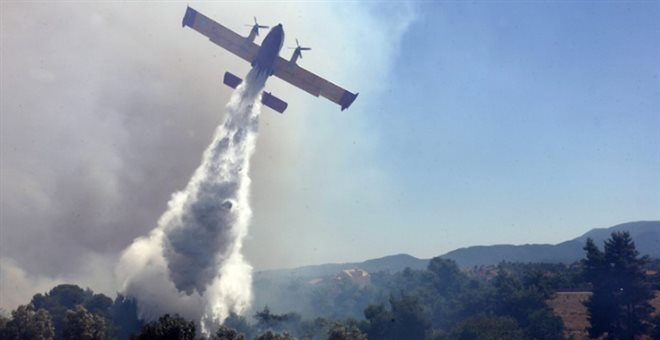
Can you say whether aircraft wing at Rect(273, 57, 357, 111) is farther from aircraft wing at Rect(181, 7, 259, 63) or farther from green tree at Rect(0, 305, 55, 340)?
green tree at Rect(0, 305, 55, 340)

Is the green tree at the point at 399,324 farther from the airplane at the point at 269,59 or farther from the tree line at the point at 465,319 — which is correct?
the airplane at the point at 269,59

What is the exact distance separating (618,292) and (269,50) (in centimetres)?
8335

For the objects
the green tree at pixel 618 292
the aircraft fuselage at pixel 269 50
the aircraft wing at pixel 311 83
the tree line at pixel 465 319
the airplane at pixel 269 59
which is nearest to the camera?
the aircraft fuselage at pixel 269 50

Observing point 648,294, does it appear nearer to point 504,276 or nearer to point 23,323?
point 504,276

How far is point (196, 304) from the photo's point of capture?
78.3 meters

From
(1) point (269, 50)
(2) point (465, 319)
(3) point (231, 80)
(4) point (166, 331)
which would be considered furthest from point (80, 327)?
(2) point (465, 319)

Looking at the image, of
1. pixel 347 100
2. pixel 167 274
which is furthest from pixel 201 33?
pixel 167 274

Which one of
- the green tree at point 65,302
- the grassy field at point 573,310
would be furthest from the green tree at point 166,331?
the grassy field at point 573,310

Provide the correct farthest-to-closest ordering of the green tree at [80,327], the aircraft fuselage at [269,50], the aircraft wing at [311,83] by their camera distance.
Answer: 1. the aircraft wing at [311,83]
2. the green tree at [80,327]
3. the aircraft fuselage at [269,50]

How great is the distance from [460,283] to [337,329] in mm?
116138

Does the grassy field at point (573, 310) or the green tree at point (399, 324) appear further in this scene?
the green tree at point (399, 324)

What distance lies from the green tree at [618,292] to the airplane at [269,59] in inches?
2583

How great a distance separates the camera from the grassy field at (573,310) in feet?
315

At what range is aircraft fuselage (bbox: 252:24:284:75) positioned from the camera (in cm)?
5803
